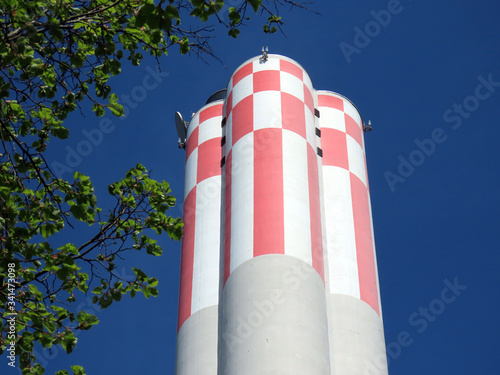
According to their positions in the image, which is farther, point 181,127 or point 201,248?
point 181,127

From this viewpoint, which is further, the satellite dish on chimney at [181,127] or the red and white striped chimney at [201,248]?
the satellite dish on chimney at [181,127]

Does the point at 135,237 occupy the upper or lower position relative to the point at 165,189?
lower

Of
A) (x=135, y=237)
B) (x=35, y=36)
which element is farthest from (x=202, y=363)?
(x=35, y=36)

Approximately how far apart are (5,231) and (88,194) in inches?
34.3

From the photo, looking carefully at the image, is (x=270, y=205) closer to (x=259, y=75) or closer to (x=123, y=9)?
(x=259, y=75)

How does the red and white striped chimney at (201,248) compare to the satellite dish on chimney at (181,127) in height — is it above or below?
below

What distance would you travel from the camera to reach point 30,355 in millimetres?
7293

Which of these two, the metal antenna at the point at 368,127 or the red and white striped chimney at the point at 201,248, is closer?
the red and white striped chimney at the point at 201,248

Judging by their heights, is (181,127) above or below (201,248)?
above

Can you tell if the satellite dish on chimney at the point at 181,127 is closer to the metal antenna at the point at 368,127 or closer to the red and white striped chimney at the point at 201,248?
the red and white striped chimney at the point at 201,248

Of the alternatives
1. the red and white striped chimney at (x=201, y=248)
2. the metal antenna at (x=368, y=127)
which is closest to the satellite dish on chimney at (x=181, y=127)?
the red and white striped chimney at (x=201, y=248)

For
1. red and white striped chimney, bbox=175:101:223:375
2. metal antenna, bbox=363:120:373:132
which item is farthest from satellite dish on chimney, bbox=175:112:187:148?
metal antenna, bbox=363:120:373:132

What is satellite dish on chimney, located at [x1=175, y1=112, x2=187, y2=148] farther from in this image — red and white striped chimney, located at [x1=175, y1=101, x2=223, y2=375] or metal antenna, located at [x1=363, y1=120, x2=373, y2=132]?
metal antenna, located at [x1=363, y1=120, x2=373, y2=132]

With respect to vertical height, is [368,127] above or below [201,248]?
above
